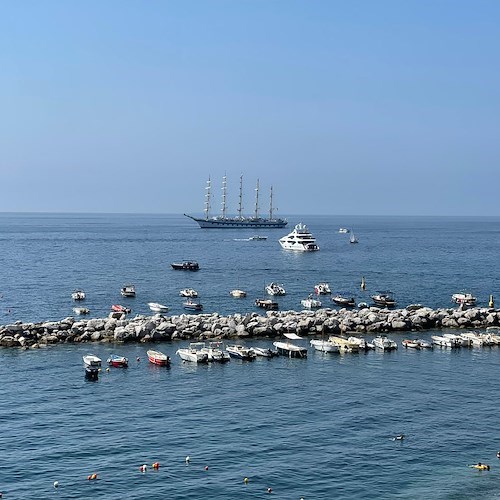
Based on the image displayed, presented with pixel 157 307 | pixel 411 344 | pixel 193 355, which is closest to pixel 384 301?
pixel 411 344

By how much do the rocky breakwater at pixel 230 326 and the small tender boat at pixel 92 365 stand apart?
35.5 ft


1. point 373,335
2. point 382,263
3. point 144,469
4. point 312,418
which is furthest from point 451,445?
point 382,263

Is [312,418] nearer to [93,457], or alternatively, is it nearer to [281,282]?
[93,457]

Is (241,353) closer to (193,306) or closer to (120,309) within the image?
(193,306)

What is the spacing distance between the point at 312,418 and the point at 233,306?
5784 cm

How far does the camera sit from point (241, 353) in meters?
73.6

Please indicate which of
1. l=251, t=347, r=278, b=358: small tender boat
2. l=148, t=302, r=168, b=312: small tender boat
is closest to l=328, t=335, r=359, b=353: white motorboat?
l=251, t=347, r=278, b=358: small tender boat

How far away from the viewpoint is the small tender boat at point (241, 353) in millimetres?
73625

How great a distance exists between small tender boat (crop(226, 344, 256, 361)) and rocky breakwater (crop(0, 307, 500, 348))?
860 centimetres

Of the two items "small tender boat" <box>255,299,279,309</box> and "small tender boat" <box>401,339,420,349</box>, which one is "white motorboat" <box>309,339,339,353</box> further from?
"small tender boat" <box>255,299,279,309</box>

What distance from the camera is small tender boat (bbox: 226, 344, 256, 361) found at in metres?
73.6

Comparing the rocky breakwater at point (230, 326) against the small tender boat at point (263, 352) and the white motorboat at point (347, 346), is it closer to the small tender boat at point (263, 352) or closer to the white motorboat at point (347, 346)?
the white motorboat at point (347, 346)

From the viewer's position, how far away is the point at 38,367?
228ft

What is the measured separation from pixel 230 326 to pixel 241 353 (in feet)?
37.9
